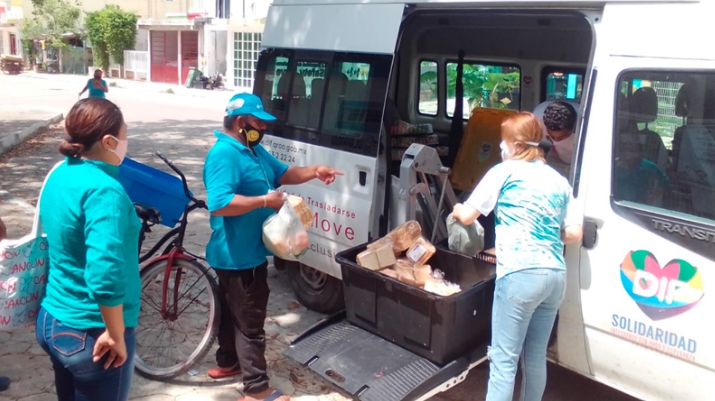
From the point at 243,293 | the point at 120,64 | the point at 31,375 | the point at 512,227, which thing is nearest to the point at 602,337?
the point at 512,227

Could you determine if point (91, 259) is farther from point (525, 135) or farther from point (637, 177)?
point (637, 177)

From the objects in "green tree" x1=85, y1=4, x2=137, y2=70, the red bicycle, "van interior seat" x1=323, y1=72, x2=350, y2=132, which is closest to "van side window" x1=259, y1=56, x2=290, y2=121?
"van interior seat" x1=323, y1=72, x2=350, y2=132

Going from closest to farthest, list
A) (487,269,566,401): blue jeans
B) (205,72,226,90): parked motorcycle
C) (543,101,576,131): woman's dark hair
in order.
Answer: (487,269,566,401): blue jeans
(543,101,576,131): woman's dark hair
(205,72,226,90): parked motorcycle

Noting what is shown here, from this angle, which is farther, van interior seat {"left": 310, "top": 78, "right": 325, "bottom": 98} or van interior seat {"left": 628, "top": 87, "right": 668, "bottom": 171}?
van interior seat {"left": 310, "top": 78, "right": 325, "bottom": 98}

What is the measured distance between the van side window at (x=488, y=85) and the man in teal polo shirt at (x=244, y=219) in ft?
9.80

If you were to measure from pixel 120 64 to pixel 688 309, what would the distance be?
41.3 metres

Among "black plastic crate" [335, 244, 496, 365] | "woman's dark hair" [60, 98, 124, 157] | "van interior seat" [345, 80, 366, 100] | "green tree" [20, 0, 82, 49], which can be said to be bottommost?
Answer: "black plastic crate" [335, 244, 496, 365]

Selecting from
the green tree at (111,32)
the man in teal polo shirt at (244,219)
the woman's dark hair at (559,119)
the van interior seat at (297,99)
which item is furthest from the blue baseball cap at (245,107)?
the green tree at (111,32)

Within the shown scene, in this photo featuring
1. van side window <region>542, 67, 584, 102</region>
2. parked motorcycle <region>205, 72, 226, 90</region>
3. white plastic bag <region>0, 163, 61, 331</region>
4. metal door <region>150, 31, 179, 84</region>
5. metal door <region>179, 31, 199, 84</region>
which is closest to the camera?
white plastic bag <region>0, 163, 61, 331</region>

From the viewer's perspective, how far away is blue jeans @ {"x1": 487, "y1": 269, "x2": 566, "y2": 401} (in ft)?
9.83

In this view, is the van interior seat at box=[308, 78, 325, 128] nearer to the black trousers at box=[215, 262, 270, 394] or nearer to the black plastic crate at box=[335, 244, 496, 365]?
the black plastic crate at box=[335, 244, 496, 365]

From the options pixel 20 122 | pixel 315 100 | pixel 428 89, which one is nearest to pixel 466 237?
pixel 315 100

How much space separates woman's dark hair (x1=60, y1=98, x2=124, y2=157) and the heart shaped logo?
2.31 meters

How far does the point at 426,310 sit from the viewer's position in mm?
3312
